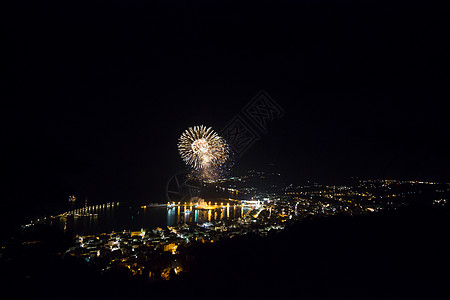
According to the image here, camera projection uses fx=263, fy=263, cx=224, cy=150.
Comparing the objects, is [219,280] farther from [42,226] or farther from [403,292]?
[42,226]

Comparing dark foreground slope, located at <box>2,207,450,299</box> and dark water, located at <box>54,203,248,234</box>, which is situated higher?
dark foreground slope, located at <box>2,207,450,299</box>

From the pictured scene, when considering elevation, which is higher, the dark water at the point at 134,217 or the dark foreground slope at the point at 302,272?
the dark foreground slope at the point at 302,272

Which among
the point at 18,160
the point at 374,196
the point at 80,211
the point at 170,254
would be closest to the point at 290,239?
the point at 170,254

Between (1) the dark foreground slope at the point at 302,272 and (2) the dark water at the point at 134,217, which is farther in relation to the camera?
(2) the dark water at the point at 134,217

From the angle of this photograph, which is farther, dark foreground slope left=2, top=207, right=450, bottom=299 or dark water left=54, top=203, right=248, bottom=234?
dark water left=54, top=203, right=248, bottom=234

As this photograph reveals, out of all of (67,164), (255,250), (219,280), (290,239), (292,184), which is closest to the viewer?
(67,164)
